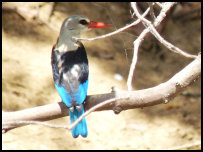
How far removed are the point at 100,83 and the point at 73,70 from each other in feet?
6.34

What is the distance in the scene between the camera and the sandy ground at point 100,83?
4.34m

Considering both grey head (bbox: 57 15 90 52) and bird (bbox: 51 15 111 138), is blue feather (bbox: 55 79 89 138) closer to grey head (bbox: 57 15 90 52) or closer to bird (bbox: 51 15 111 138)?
bird (bbox: 51 15 111 138)

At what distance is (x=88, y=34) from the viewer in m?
5.77

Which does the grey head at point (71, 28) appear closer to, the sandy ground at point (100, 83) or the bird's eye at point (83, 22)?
the bird's eye at point (83, 22)

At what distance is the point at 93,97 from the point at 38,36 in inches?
115

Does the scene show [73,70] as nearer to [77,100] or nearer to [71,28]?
[77,100]

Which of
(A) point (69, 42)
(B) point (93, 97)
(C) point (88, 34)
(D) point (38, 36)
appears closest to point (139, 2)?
(C) point (88, 34)

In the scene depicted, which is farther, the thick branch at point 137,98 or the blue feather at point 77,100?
the blue feather at point 77,100

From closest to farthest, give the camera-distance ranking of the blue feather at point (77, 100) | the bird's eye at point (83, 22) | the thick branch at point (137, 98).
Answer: the thick branch at point (137, 98), the blue feather at point (77, 100), the bird's eye at point (83, 22)

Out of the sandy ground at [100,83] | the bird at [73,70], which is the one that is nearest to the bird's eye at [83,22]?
the bird at [73,70]

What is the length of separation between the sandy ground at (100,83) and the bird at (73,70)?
0.42 m

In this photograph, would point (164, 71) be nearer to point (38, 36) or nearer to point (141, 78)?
point (141, 78)

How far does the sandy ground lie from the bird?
1.39ft

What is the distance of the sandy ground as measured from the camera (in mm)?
4336
